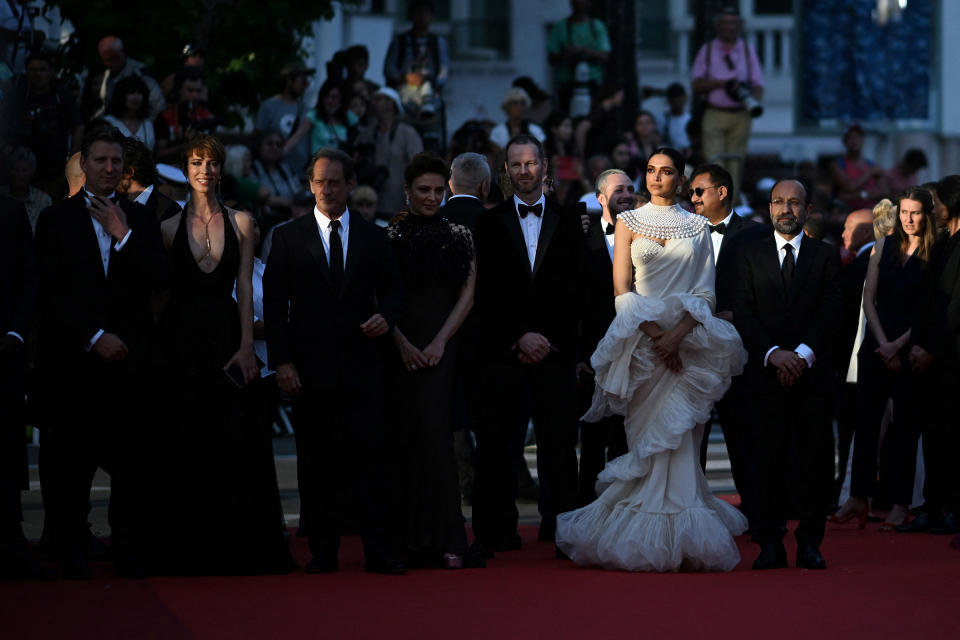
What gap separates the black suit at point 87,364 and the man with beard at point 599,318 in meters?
2.83

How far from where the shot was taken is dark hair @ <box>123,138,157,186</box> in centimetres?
1075

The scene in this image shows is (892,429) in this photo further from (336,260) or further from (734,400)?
(336,260)

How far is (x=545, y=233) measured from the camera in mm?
10859

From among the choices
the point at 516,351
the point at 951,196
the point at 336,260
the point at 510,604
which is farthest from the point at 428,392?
the point at 951,196

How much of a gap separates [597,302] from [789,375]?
6.90 feet

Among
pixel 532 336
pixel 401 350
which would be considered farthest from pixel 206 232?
pixel 532 336

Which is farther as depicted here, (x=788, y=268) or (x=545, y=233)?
(x=545, y=233)

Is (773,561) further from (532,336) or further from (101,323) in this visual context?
(101,323)

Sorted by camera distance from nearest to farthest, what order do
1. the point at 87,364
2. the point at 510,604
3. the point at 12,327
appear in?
1. the point at 510,604
2. the point at 12,327
3. the point at 87,364

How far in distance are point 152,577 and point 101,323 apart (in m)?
1.31

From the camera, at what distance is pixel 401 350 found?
10.2 metres

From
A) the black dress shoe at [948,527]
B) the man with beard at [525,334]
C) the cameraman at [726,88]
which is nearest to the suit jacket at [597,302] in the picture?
the man with beard at [525,334]

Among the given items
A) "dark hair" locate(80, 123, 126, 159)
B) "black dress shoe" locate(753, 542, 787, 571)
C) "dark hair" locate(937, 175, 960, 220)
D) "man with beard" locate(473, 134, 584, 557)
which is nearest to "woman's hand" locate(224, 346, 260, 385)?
"dark hair" locate(80, 123, 126, 159)

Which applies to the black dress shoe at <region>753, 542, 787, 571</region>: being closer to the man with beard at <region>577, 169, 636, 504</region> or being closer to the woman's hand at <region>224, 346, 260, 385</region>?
the man with beard at <region>577, 169, 636, 504</region>
